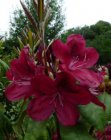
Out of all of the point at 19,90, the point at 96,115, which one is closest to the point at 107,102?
the point at 96,115

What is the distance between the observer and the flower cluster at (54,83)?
0.83 m

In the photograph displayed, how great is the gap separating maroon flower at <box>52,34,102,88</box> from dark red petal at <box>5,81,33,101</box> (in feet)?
0.26

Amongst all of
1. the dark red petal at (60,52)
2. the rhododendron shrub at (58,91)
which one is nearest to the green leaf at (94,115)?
the rhododendron shrub at (58,91)

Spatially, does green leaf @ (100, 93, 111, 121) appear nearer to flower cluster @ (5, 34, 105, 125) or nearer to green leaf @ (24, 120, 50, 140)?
flower cluster @ (5, 34, 105, 125)

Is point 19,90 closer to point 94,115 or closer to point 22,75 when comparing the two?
point 22,75

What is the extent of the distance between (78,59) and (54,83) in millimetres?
99

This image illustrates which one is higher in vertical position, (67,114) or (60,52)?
(60,52)

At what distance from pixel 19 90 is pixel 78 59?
139mm

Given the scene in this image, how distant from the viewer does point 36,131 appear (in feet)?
2.78

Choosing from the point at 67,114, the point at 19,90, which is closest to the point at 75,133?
the point at 67,114

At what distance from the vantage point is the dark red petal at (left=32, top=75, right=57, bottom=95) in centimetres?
82

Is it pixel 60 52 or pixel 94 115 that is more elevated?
pixel 60 52

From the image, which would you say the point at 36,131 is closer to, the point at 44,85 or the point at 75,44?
the point at 44,85

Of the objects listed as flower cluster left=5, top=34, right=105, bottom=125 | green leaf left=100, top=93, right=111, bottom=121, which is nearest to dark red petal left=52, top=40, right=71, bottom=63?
flower cluster left=5, top=34, right=105, bottom=125
